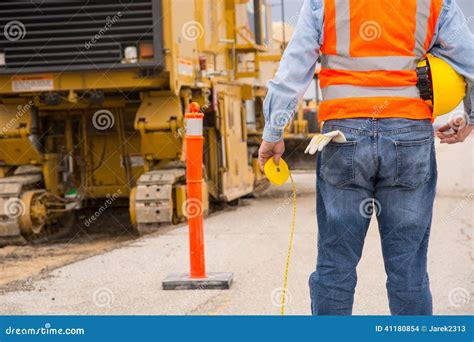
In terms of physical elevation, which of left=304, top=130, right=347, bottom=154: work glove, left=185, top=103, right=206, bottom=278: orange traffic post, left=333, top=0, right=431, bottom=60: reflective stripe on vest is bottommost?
left=185, top=103, right=206, bottom=278: orange traffic post

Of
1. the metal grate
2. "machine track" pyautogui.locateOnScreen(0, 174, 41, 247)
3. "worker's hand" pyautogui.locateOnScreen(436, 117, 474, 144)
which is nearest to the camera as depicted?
"worker's hand" pyautogui.locateOnScreen(436, 117, 474, 144)

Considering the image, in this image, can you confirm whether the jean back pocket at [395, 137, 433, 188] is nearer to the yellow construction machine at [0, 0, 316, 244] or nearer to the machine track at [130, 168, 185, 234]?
the yellow construction machine at [0, 0, 316, 244]

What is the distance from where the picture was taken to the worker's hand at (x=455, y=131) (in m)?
4.24

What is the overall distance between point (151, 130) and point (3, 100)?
6.43 ft

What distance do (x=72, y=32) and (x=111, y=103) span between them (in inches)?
64.3

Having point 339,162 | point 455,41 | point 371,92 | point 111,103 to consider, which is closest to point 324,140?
point 339,162

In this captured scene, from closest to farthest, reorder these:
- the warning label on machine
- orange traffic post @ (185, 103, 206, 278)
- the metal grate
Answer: orange traffic post @ (185, 103, 206, 278)
the metal grate
the warning label on machine

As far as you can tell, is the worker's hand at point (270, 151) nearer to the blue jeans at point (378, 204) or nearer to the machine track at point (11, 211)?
the blue jeans at point (378, 204)

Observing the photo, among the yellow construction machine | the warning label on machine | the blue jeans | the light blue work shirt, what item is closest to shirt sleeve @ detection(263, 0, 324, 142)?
the light blue work shirt

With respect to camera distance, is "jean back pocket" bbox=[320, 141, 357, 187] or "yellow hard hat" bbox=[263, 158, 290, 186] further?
"yellow hard hat" bbox=[263, 158, 290, 186]

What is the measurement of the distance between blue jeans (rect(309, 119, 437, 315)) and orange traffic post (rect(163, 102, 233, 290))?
3.22 metres

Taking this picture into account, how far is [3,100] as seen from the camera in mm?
12219

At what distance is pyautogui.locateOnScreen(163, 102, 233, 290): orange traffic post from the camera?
7.27 metres
